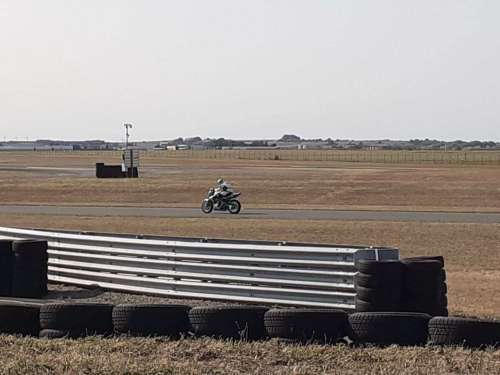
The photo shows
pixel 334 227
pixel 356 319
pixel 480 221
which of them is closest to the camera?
pixel 356 319

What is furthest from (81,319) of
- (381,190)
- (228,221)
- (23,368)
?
(381,190)

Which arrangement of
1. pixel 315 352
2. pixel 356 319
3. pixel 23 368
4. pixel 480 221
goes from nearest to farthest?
1. pixel 23 368
2. pixel 315 352
3. pixel 356 319
4. pixel 480 221

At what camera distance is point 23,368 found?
694 cm

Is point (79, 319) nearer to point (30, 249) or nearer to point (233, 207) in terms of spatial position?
point (30, 249)

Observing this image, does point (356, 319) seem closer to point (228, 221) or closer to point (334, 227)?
point (334, 227)

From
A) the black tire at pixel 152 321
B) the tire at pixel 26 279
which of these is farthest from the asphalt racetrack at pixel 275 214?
the black tire at pixel 152 321

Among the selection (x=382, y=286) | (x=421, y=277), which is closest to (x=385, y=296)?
(x=382, y=286)

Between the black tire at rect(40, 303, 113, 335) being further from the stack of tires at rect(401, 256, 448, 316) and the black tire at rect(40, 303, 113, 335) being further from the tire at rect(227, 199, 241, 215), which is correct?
the tire at rect(227, 199, 241, 215)

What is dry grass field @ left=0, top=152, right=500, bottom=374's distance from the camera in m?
7.11

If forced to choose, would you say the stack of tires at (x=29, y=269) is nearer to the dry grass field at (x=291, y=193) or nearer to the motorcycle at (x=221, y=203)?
the motorcycle at (x=221, y=203)

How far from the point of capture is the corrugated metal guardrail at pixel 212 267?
10953 mm

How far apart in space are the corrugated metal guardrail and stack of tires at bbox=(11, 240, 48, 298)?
38.4 inches

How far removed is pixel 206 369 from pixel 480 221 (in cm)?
2213

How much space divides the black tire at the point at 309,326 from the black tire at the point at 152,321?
2.81 feet
